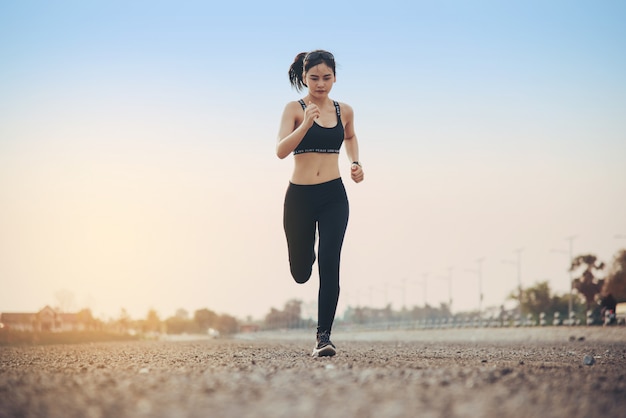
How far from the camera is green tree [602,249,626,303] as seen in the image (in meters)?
59.0

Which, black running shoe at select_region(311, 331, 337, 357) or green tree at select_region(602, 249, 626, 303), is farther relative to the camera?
green tree at select_region(602, 249, 626, 303)

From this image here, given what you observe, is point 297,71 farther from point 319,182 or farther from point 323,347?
point 323,347

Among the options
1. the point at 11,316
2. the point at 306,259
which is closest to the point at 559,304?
the point at 11,316

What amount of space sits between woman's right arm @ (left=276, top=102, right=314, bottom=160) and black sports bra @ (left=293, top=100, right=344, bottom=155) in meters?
0.12

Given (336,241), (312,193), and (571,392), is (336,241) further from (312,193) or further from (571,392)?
(571,392)

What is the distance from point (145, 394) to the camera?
3389 mm

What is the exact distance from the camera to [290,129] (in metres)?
7.00

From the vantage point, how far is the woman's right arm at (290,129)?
6512 mm

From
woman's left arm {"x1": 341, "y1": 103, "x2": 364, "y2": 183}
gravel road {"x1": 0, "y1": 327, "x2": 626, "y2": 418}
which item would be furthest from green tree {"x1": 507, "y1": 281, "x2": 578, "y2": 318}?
gravel road {"x1": 0, "y1": 327, "x2": 626, "y2": 418}

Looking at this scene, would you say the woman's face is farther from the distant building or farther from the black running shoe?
the distant building

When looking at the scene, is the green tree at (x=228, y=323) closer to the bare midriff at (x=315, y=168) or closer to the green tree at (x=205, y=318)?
the green tree at (x=205, y=318)

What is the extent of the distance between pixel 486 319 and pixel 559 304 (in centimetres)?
5239

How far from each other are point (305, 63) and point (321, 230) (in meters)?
1.50

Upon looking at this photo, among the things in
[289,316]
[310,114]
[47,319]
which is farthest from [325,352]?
[289,316]
